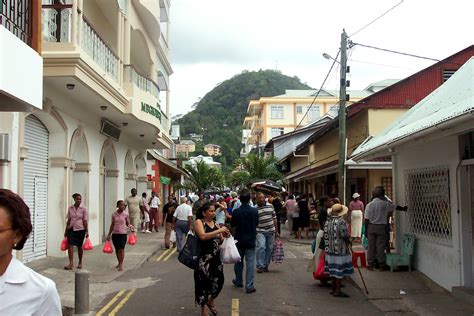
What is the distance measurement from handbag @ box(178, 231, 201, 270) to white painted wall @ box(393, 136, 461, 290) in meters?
4.05

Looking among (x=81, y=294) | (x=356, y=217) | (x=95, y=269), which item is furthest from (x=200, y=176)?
(x=81, y=294)

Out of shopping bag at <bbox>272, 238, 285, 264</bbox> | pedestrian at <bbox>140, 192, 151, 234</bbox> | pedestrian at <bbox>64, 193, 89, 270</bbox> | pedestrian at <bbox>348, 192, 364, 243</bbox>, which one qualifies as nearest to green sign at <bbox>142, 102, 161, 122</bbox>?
pedestrian at <bbox>140, 192, 151, 234</bbox>

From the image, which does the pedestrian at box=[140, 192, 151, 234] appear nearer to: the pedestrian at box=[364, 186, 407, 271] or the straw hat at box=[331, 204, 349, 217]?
the pedestrian at box=[364, 186, 407, 271]

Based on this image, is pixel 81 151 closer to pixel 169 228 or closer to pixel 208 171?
pixel 169 228

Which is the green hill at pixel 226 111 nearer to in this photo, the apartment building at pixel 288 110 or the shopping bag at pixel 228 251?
the apartment building at pixel 288 110

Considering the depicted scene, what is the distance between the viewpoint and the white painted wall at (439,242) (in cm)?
875

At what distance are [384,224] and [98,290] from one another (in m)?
5.97

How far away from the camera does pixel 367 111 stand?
2119 centimetres

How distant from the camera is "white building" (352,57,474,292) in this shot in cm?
796

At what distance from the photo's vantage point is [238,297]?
884 centimetres

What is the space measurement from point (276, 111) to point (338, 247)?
7421 cm

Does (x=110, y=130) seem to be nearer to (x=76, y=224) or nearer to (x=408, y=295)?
(x=76, y=224)

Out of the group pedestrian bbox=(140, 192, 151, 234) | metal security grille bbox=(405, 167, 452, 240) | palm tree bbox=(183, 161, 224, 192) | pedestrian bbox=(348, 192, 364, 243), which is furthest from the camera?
palm tree bbox=(183, 161, 224, 192)

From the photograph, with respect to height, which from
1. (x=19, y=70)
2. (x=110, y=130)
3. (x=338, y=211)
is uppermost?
(x=110, y=130)
